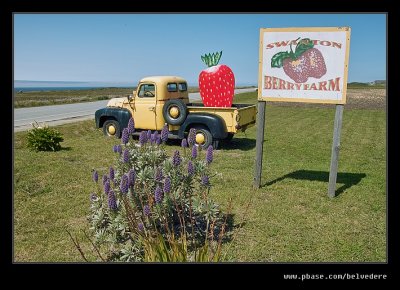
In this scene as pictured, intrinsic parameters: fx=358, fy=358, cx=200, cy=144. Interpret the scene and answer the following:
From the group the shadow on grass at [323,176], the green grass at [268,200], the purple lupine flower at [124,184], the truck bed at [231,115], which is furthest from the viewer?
the truck bed at [231,115]

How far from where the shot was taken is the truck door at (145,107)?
11.5m

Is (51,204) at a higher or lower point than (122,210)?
lower

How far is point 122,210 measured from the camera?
13.1 ft

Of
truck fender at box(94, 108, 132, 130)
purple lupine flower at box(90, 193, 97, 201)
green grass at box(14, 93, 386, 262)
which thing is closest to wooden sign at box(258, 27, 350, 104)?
green grass at box(14, 93, 386, 262)

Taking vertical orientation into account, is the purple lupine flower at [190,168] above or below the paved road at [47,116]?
below

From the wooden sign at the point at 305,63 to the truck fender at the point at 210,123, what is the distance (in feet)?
11.9

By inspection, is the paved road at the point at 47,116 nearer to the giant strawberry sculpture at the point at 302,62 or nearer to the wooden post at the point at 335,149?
the giant strawberry sculpture at the point at 302,62

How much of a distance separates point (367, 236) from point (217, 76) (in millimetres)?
6733

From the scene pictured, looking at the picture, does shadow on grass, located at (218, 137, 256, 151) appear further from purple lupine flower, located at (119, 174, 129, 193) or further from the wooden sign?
purple lupine flower, located at (119, 174, 129, 193)

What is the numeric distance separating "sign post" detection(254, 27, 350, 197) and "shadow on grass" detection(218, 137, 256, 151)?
465cm

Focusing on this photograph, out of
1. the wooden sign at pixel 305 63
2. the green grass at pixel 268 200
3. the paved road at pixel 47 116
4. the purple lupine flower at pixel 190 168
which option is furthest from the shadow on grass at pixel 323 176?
the paved road at pixel 47 116

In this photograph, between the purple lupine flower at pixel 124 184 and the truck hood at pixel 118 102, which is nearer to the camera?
the purple lupine flower at pixel 124 184

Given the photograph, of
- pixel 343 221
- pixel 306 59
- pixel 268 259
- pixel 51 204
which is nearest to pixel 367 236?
pixel 343 221
